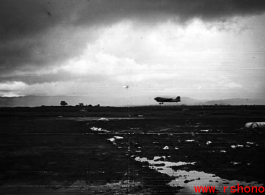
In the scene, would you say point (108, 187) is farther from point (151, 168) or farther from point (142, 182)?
point (151, 168)

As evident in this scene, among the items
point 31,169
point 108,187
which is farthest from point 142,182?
point 31,169

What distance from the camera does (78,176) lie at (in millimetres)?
9156

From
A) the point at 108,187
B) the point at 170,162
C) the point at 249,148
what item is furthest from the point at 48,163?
the point at 249,148

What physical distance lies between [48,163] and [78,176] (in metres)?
3.08

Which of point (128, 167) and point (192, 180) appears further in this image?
point (128, 167)

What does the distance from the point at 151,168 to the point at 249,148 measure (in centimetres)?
857

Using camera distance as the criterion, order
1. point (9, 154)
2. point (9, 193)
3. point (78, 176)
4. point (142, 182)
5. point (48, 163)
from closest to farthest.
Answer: point (9, 193)
point (142, 182)
point (78, 176)
point (48, 163)
point (9, 154)

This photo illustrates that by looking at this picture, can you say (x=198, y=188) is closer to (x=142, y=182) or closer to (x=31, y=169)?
(x=142, y=182)

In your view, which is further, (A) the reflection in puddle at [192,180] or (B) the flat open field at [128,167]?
(B) the flat open field at [128,167]

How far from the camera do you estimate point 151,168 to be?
33.2 feet

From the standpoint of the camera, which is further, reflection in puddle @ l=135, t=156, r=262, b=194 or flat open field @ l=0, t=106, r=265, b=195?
flat open field @ l=0, t=106, r=265, b=195

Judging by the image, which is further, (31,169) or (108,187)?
(31,169)

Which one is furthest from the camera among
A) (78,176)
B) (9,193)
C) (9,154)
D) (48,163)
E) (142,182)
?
(9,154)

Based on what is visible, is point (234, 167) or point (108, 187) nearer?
point (108, 187)
